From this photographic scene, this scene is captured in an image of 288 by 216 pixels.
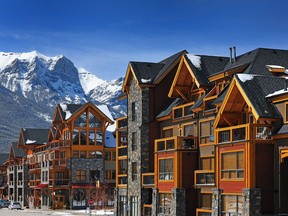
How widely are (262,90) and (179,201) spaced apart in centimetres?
1204

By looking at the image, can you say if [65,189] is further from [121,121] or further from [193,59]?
[193,59]

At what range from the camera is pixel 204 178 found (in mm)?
48875

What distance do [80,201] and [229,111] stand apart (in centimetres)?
5592

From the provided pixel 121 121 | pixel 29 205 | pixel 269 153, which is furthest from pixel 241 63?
pixel 29 205

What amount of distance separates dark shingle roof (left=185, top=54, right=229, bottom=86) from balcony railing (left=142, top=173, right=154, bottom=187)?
9.23 meters

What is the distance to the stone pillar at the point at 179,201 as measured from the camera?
1994 inches

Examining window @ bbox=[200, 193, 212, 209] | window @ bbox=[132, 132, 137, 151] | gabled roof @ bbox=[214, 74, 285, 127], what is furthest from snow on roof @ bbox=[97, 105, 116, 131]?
gabled roof @ bbox=[214, 74, 285, 127]

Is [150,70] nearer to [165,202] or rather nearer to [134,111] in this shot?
[134,111]

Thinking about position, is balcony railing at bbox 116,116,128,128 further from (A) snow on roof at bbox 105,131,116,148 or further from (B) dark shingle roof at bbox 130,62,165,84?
(A) snow on roof at bbox 105,131,116,148

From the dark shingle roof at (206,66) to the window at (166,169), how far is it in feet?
21.6

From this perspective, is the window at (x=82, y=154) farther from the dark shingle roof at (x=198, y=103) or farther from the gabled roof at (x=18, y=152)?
the dark shingle roof at (x=198, y=103)

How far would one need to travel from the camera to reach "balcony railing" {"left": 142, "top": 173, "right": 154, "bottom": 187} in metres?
57.2

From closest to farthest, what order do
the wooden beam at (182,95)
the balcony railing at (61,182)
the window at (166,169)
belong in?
1. the window at (166,169)
2. the wooden beam at (182,95)
3. the balcony railing at (61,182)

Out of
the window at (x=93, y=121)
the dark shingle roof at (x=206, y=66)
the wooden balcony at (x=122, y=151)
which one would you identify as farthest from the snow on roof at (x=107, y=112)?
the dark shingle roof at (x=206, y=66)
